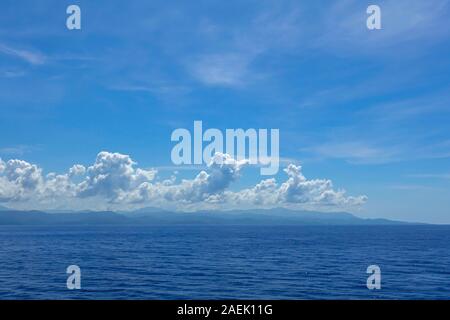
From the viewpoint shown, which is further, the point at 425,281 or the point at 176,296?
the point at 425,281

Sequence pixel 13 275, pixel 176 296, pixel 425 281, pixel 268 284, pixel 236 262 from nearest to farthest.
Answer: pixel 176 296 < pixel 268 284 < pixel 425 281 < pixel 13 275 < pixel 236 262

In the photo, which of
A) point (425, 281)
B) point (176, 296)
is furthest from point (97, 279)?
point (425, 281)

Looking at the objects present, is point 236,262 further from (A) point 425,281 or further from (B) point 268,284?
(A) point 425,281

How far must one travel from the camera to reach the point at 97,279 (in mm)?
55062
